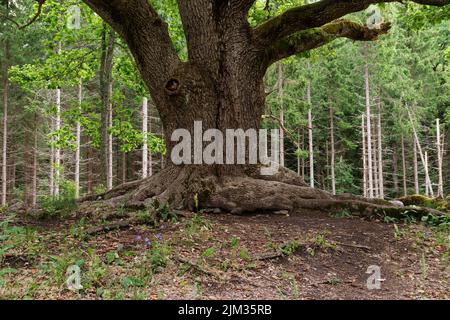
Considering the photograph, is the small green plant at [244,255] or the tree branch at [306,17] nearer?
the small green plant at [244,255]

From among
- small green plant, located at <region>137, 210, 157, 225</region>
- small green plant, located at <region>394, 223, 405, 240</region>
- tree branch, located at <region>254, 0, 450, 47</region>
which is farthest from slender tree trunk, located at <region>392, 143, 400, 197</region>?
small green plant, located at <region>137, 210, 157, 225</region>

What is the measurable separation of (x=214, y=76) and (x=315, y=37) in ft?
8.23

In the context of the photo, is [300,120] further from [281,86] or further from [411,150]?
[411,150]

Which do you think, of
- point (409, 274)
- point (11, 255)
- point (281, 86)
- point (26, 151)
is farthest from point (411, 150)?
point (11, 255)

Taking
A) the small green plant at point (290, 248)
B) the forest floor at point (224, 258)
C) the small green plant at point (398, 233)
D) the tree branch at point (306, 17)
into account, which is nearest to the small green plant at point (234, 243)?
the forest floor at point (224, 258)

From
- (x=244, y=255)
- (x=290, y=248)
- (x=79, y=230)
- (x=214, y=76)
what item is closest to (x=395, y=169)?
(x=214, y=76)

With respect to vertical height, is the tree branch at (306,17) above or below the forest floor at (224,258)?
above

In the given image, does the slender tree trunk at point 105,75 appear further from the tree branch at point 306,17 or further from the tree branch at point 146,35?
the tree branch at point 306,17

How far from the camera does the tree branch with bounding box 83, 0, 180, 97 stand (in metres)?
6.98

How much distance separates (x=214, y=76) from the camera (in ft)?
23.5

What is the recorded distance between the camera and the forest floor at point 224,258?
4031mm

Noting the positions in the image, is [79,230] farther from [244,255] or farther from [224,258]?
[244,255]

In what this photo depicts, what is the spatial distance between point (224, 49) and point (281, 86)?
790 inches
